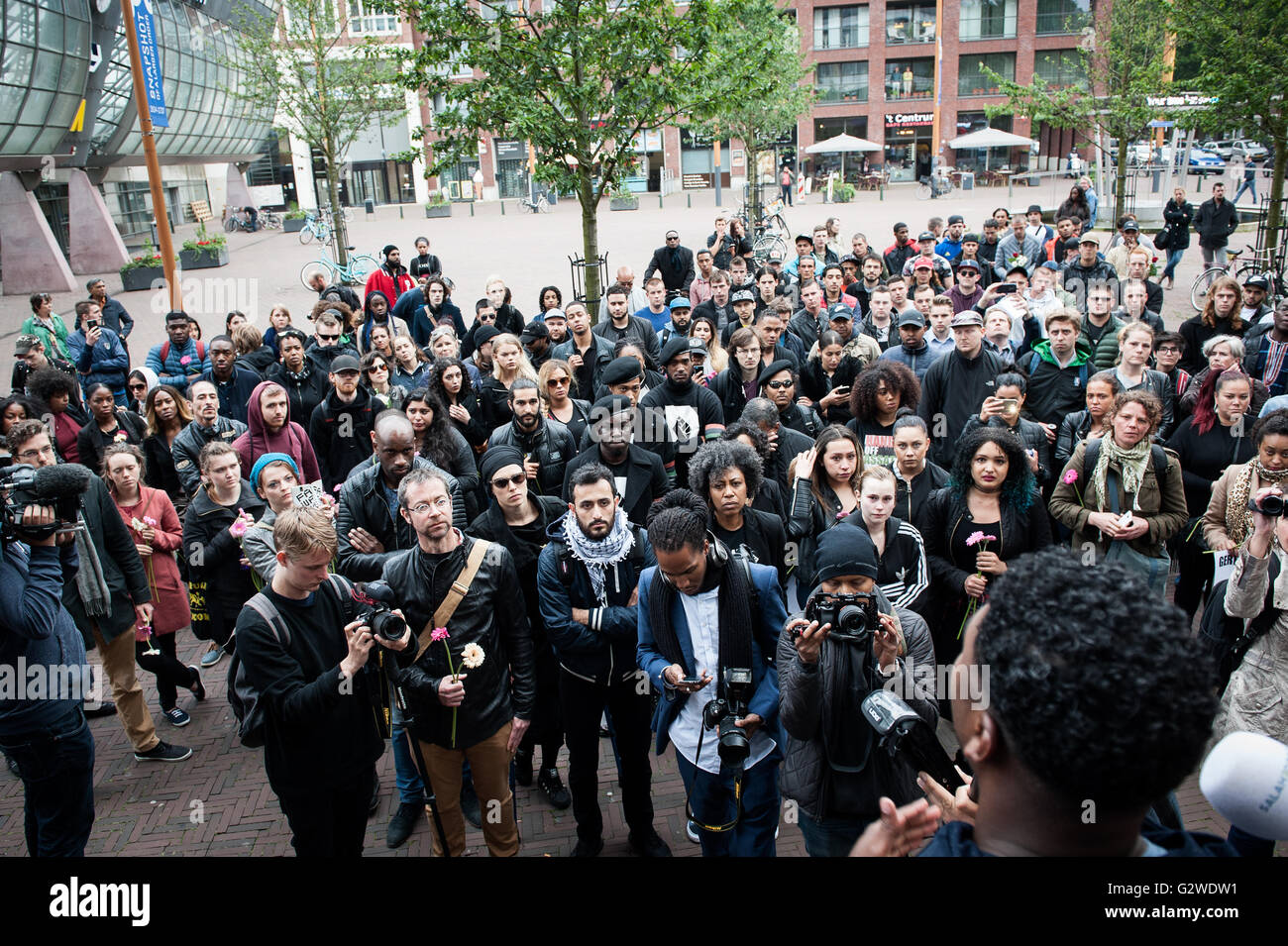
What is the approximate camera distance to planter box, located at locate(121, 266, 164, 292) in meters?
24.8

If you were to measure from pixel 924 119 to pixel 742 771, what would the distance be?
58998 mm

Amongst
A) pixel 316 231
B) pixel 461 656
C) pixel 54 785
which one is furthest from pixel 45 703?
pixel 316 231

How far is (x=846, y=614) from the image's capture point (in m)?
3.07

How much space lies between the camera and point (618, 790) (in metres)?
5.04

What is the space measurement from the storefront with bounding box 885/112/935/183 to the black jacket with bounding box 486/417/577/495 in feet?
172

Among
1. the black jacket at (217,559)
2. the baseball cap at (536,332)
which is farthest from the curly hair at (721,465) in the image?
the baseball cap at (536,332)

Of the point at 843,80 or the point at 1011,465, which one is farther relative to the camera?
the point at 843,80

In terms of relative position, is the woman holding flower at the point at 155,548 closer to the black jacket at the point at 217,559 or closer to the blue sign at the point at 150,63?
the black jacket at the point at 217,559

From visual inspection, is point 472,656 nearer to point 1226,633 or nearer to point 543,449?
point 543,449

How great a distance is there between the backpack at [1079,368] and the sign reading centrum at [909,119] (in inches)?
2111

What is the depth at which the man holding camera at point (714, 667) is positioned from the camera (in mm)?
3555

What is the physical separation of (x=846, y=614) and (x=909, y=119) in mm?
59289
